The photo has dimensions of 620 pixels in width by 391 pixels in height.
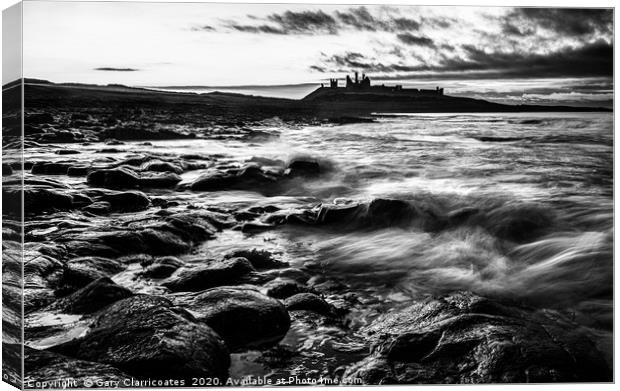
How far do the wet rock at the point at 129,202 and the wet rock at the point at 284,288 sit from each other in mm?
1076

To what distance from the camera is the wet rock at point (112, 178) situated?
597cm

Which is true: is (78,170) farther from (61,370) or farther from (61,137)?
(61,370)

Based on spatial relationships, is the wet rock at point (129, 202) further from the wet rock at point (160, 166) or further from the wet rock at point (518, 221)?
the wet rock at point (518, 221)

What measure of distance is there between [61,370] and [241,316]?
4.03 feet

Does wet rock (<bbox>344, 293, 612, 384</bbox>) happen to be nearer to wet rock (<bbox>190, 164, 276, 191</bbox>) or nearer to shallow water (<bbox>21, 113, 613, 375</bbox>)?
shallow water (<bbox>21, 113, 613, 375</bbox>)

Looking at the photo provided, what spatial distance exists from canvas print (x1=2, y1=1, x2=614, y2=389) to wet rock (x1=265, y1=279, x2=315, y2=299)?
0.01 meters

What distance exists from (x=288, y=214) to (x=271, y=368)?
117cm

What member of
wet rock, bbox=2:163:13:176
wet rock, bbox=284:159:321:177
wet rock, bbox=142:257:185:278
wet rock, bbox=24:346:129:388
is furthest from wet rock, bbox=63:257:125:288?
wet rock, bbox=284:159:321:177

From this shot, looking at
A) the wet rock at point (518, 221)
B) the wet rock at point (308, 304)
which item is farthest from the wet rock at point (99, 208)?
the wet rock at point (518, 221)

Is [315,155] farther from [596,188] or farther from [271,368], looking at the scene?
[596,188]

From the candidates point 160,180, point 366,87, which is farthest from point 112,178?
point 366,87

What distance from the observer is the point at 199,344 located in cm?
544

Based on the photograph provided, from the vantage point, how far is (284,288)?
19.5 feet

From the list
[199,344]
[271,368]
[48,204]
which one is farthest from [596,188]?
[48,204]
